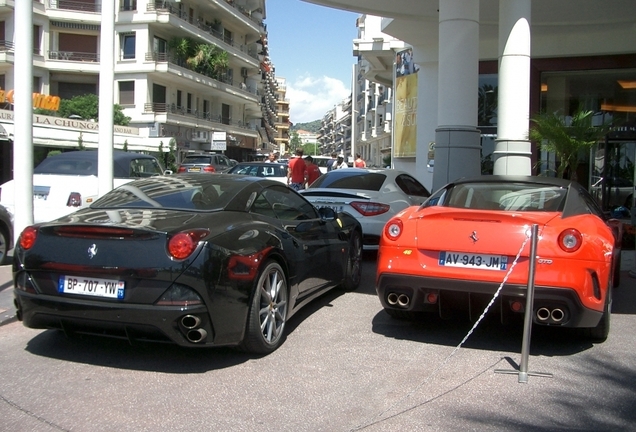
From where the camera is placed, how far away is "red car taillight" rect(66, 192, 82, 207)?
397 inches

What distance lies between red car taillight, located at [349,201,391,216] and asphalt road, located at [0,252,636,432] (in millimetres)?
3804

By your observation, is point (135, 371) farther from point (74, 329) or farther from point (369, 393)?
point (369, 393)

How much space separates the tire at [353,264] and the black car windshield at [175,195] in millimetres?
2272

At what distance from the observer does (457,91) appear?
1266 cm

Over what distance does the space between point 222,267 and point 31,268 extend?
55.8 inches

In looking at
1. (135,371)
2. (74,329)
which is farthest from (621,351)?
(74,329)

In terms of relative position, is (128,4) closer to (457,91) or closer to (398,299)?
(457,91)

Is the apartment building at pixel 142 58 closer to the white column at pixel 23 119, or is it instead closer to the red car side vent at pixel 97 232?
the white column at pixel 23 119

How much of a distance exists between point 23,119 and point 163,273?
4.52m

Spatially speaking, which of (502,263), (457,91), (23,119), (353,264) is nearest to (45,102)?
(457,91)

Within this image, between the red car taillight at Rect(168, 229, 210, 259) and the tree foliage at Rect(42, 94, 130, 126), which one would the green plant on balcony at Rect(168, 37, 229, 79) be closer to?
the tree foliage at Rect(42, 94, 130, 126)

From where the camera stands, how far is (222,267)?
460cm

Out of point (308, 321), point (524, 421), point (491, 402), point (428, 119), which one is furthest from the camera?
point (428, 119)

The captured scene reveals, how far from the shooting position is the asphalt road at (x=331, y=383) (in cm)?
387
